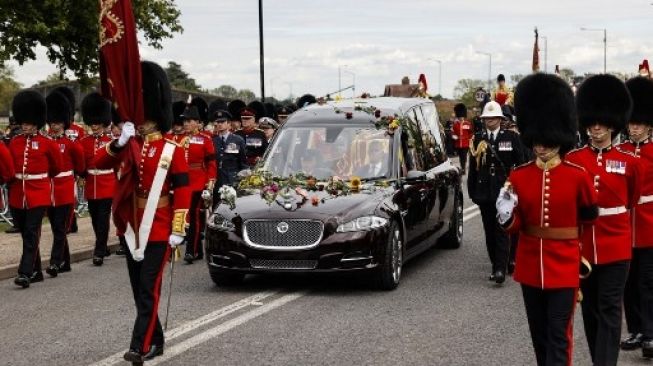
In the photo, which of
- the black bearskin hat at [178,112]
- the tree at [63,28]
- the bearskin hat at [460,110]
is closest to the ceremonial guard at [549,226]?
the black bearskin hat at [178,112]

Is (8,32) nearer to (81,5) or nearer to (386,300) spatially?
(81,5)

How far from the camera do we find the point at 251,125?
15641 millimetres

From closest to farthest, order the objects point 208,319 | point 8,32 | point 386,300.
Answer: point 208,319, point 386,300, point 8,32

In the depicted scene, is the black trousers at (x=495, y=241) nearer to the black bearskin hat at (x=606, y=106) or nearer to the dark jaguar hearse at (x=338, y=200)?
the dark jaguar hearse at (x=338, y=200)

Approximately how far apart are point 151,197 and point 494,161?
506cm

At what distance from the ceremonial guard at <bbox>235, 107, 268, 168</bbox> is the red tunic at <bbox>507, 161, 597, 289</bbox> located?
9044mm

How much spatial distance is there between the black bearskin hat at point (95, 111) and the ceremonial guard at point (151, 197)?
22.0ft

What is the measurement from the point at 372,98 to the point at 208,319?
495 centimetres

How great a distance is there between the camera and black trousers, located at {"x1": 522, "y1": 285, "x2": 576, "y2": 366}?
6367 millimetres

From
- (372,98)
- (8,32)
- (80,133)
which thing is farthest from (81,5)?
(372,98)

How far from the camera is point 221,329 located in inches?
355

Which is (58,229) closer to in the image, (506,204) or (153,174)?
(153,174)

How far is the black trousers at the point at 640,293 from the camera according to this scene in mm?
8047

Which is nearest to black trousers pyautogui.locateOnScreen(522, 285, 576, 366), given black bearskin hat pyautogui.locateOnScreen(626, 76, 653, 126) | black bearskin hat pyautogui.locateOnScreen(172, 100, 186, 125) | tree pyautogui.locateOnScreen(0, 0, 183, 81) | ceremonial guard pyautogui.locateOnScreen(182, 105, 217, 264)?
black bearskin hat pyautogui.locateOnScreen(626, 76, 653, 126)
